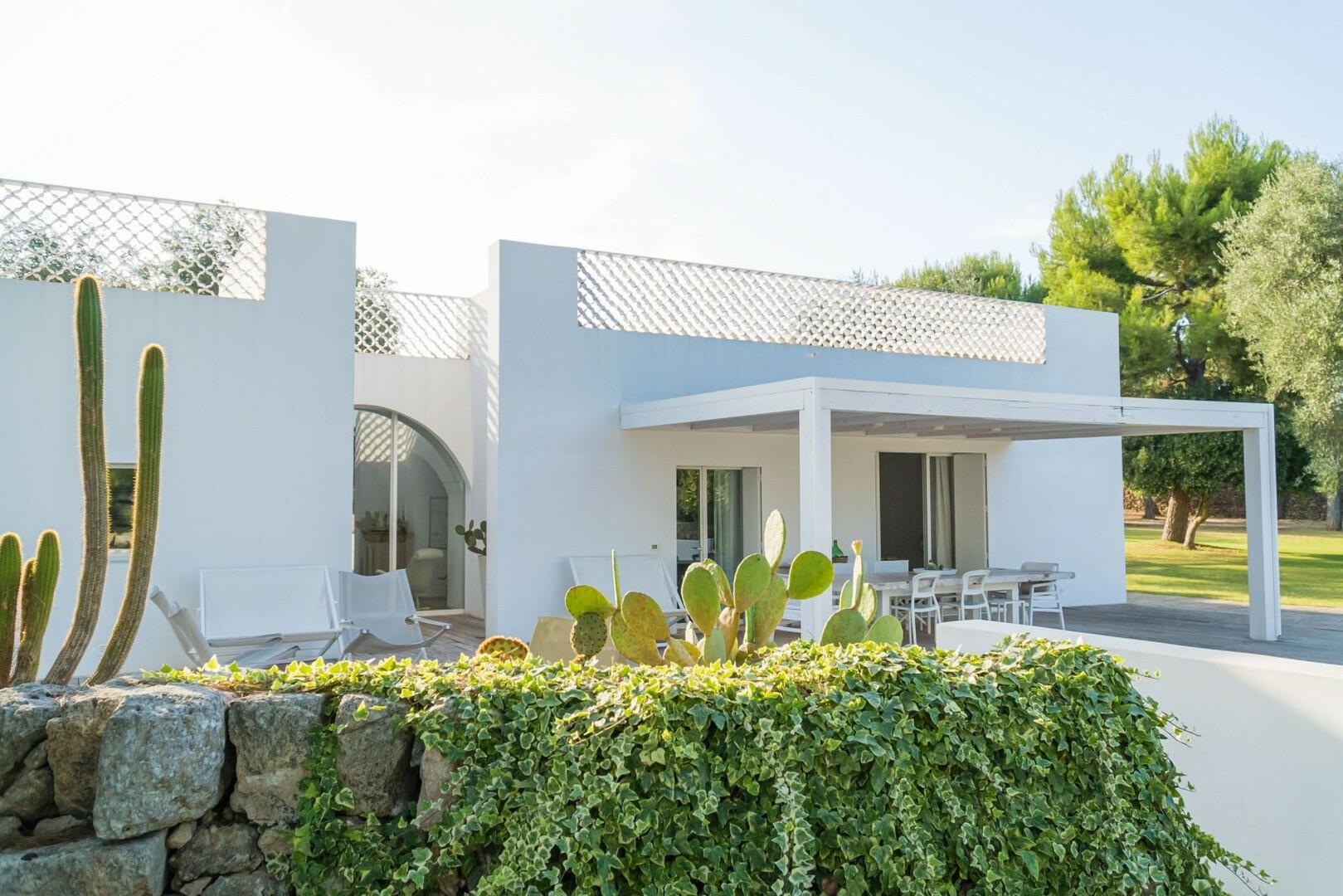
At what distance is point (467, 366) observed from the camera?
42.9 ft

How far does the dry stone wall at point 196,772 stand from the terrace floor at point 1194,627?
6.81 m

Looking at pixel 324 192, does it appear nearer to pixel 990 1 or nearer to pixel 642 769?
pixel 990 1

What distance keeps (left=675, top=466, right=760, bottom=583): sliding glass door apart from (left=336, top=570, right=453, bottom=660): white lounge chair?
11.3ft

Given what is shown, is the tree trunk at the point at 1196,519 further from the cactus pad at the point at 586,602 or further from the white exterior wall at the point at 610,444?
the cactus pad at the point at 586,602

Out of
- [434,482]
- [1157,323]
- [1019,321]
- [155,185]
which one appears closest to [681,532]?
[434,482]

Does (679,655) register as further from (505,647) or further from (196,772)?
(196,772)

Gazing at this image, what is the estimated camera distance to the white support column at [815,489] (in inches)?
316

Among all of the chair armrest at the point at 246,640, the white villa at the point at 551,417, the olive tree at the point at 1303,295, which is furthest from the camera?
the olive tree at the point at 1303,295

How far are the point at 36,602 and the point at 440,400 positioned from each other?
8585 mm

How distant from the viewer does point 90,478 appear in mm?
4426

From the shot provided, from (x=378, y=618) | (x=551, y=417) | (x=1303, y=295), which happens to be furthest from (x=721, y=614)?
(x=1303, y=295)

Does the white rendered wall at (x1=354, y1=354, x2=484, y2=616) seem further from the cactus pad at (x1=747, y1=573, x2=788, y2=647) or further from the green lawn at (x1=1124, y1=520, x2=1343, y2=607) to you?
the green lawn at (x1=1124, y1=520, x2=1343, y2=607)

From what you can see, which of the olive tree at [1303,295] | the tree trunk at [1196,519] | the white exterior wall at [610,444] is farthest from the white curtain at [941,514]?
the tree trunk at [1196,519]

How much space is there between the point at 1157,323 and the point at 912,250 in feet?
37.3
